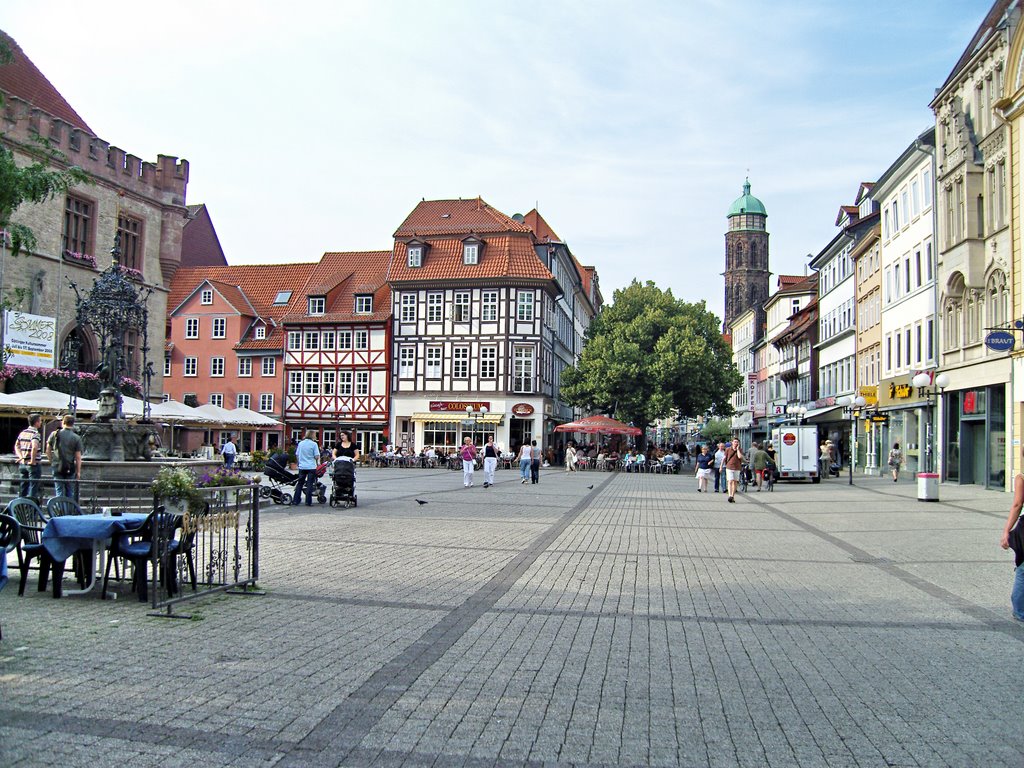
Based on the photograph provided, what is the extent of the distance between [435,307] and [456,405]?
6.43 metres

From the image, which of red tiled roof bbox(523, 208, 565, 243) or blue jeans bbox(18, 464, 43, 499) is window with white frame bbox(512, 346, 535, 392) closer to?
red tiled roof bbox(523, 208, 565, 243)

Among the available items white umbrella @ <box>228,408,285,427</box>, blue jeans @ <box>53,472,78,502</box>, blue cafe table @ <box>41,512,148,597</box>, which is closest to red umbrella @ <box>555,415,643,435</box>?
white umbrella @ <box>228,408,285,427</box>

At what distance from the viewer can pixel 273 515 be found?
18.6 metres

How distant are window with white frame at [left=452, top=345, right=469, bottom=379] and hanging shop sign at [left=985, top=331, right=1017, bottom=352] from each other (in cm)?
3673

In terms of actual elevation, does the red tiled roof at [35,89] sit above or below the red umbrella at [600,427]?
above

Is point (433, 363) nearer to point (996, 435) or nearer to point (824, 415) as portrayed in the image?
point (824, 415)

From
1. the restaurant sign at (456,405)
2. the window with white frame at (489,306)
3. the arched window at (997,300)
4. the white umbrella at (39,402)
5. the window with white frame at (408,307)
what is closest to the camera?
the white umbrella at (39,402)

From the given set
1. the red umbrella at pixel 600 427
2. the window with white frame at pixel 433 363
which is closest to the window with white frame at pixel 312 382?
the window with white frame at pixel 433 363

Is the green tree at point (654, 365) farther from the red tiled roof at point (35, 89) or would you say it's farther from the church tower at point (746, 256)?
the church tower at point (746, 256)

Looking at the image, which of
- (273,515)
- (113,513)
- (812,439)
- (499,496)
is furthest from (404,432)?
(113,513)

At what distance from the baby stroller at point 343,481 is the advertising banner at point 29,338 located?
690 inches

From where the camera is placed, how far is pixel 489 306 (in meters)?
58.4

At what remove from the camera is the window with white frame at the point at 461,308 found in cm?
5866

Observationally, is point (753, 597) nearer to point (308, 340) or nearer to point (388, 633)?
point (388, 633)
